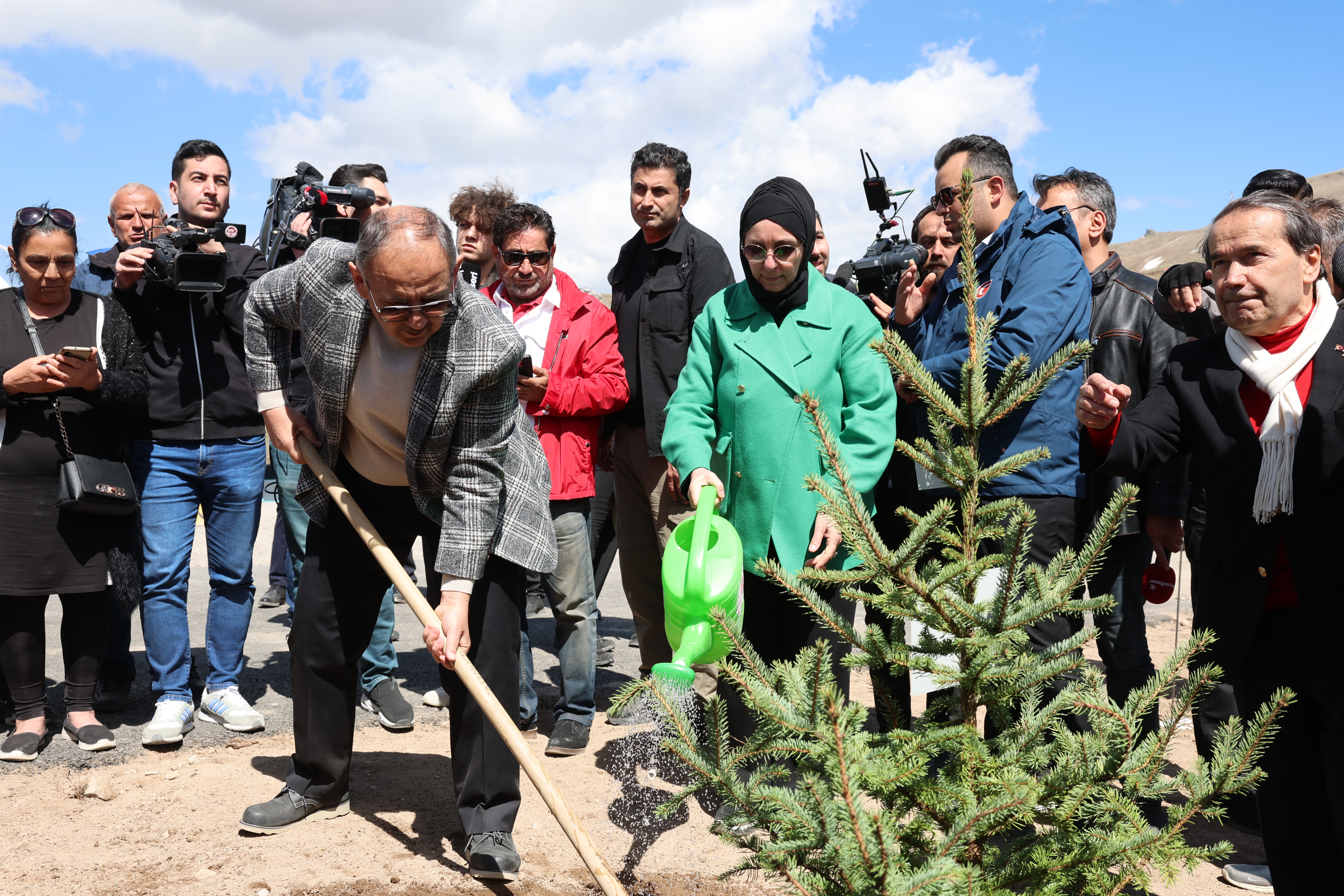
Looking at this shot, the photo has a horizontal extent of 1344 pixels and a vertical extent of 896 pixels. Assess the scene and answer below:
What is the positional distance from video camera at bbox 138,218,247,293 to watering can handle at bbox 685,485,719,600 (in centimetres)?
242

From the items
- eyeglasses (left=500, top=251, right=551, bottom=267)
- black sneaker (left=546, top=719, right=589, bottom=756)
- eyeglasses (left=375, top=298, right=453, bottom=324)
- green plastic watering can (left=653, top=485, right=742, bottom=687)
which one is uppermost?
eyeglasses (left=500, top=251, right=551, bottom=267)

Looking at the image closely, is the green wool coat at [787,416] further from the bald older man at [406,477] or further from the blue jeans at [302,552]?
the blue jeans at [302,552]

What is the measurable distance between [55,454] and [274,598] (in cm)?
311

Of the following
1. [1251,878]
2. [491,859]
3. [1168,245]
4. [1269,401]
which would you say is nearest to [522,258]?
[491,859]

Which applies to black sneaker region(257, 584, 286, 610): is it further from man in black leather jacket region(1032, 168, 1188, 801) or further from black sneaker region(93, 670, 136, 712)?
man in black leather jacket region(1032, 168, 1188, 801)

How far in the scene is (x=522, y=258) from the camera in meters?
4.40

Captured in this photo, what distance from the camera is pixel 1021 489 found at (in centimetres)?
332

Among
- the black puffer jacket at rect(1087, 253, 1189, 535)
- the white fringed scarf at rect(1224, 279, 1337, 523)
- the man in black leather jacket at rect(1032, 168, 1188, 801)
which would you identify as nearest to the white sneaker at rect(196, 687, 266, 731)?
the man in black leather jacket at rect(1032, 168, 1188, 801)

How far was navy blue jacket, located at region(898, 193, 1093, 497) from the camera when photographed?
3273mm

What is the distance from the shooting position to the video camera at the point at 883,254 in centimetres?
455

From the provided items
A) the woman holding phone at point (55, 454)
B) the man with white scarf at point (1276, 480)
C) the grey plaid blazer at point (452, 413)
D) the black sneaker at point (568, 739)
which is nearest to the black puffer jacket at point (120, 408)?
the woman holding phone at point (55, 454)

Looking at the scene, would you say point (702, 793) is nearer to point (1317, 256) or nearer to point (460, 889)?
point (460, 889)

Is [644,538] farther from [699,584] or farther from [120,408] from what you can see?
[120,408]

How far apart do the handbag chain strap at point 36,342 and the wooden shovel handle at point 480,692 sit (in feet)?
4.27
